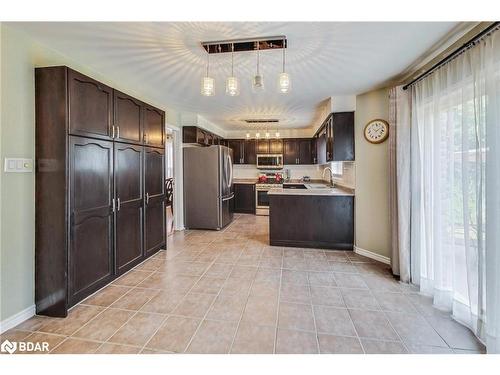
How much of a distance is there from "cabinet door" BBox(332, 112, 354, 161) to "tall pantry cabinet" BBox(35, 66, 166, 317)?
9.33 feet

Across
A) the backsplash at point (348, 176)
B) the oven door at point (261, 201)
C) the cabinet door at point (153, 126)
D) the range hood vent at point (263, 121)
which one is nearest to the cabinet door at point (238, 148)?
the oven door at point (261, 201)

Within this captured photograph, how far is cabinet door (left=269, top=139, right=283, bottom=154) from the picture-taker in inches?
261

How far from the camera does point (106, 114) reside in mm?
2354

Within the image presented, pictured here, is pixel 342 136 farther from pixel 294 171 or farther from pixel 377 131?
pixel 294 171

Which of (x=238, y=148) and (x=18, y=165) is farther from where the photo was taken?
(x=238, y=148)

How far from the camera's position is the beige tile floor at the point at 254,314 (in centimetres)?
161

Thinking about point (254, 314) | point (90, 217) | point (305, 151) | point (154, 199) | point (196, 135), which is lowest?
point (254, 314)

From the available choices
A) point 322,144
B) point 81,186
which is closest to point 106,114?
point 81,186

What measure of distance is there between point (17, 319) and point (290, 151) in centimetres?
606

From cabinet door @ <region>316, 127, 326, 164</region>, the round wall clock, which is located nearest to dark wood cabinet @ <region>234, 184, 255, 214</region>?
cabinet door @ <region>316, 127, 326, 164</region>

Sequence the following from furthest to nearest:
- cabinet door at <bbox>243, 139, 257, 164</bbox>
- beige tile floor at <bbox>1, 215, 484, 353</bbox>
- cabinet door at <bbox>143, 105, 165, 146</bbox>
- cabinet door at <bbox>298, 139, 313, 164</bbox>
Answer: cabinet door at <bbox>243, 139, 257, 164</bbox> < cabinet door at <bbox>298, 139, 313, 164</bbox> < cabinet door at <bbox>143, 105, 165, 146</bbox> < beige tile floor at <bbox>1, 215, 484, 353</bbox>

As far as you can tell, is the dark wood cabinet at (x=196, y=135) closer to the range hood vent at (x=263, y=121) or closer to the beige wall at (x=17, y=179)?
the range hood vent at (x=263, y=121)

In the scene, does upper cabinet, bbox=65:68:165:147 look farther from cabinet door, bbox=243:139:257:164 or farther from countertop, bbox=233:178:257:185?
cabinet door, bbox=243:139:257:164

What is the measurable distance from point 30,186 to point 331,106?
3768 millimetres
